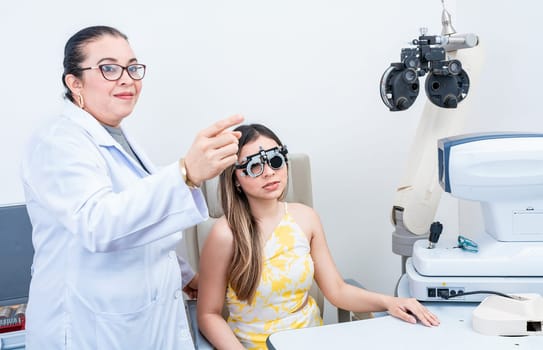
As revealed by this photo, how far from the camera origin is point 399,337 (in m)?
1.22

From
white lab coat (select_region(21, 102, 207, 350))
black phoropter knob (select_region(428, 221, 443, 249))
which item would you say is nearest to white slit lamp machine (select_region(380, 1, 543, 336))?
black phoropter knob (select_region(428, 221, 443, 249))

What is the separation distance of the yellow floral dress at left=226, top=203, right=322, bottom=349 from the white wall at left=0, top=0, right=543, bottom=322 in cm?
67

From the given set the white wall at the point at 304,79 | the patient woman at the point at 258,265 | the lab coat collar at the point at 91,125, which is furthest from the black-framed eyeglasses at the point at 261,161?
the white wall at the point at 304,79

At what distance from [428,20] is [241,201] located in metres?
1.24

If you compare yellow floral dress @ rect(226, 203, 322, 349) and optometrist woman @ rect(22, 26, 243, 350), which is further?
yellow floral dress @ rect(226, 203, 322, 349)

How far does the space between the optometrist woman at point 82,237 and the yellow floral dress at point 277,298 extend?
9.5 inches

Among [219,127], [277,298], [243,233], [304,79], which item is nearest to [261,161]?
[243,233]

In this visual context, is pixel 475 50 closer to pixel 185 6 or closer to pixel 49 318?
pixel 185 6

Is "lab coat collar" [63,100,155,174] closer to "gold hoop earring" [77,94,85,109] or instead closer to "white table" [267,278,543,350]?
"gold hoop earring" [77,94,85,109]

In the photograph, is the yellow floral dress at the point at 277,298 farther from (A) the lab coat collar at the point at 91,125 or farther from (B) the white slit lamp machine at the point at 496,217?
(A) the lab coat collar at the point at 91,125

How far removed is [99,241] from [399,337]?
25.5 inches

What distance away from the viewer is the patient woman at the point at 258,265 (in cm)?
151

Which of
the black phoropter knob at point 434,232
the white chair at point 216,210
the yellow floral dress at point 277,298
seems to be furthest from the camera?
the white chair at point 216,210

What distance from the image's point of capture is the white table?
45.9 inches
